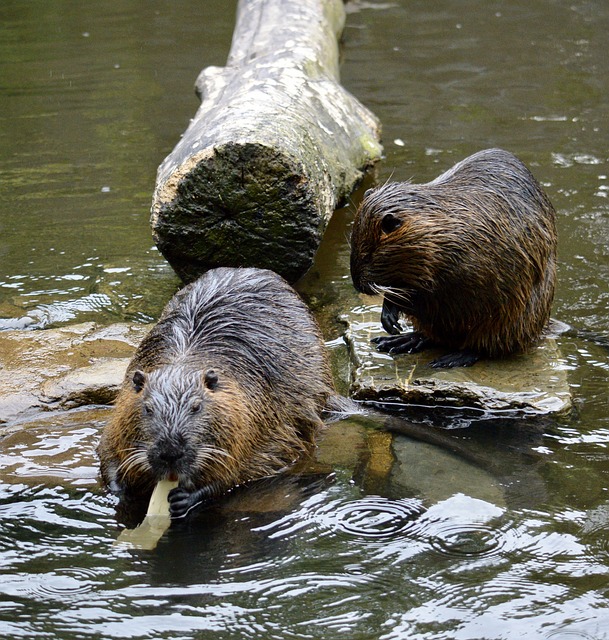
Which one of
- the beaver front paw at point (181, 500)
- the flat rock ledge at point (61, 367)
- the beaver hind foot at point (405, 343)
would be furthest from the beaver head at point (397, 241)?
the beaver front paw at point (181, 500)

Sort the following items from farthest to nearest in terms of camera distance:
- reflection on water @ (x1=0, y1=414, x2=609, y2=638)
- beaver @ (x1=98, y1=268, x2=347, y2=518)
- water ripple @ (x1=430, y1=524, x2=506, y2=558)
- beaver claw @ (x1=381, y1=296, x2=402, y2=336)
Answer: beaver claw @ (x1=381, y1=296, x2=402, y2=336), beaver @ (x1=98, y1=268, x2=347, y2=518), water ripple @ (x1=430, y1=524, x2=506, y2=558), reflection on water @ (x1=0, y1=414, x2=609, y2=638)

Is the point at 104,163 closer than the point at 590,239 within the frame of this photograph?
No

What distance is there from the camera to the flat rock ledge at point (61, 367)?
5.39m

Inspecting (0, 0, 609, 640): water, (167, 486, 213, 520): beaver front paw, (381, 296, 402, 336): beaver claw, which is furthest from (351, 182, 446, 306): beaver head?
(167, 486, 213, 520): beaver front paw

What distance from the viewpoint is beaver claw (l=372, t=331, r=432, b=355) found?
5957 mm

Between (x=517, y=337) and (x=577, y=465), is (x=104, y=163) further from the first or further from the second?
(x=577, y=465)

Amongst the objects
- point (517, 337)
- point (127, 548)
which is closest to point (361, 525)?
point (127, 548)

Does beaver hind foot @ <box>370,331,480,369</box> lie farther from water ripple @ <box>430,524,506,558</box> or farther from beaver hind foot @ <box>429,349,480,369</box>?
water ripple @ <box>430,524,506,558</box>

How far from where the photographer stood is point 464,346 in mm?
5777

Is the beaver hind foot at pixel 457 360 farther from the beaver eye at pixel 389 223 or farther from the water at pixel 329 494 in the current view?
the beaver eye at pixel 389 223

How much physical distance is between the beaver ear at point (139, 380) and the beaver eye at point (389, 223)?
5.20 feet

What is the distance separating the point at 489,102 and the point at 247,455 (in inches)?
281

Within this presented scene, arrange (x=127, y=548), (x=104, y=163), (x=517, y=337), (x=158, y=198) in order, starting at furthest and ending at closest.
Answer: (x=104, y=163) → (x=158, y=198) → (x=517, y=337) → (x=127, y=548)

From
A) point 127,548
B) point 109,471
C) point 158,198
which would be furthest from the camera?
point 158,198
